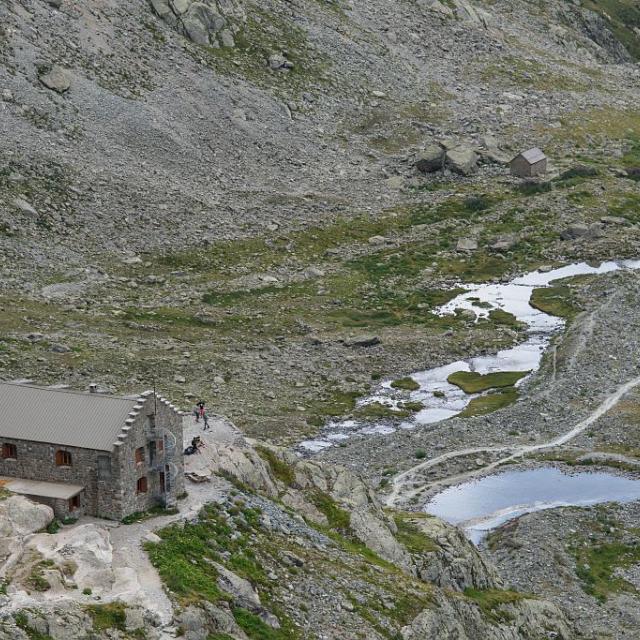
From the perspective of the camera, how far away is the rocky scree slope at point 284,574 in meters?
58.6

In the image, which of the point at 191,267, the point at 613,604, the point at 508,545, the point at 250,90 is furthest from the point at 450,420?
the point at 250,90

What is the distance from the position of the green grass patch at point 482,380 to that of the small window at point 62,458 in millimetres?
64416

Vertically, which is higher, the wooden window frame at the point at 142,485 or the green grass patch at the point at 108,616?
the wooden window frame at the point at 142,485

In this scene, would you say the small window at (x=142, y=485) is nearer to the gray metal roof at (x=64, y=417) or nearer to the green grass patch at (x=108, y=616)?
the gray metal roof at (x=64, y=417)

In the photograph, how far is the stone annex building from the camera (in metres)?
67.1

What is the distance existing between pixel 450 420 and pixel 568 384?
1351cm

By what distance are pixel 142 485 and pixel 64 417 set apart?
5.16 m

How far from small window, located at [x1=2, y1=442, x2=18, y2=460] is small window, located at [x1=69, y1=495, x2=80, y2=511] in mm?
4352

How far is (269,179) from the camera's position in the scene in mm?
171750

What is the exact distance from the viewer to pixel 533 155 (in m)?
184

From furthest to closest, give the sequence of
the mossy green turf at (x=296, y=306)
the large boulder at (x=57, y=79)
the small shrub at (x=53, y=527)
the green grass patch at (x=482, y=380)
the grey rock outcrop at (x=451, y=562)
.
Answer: the large boulder at (x=57, y=79), the green grass patch at (x=482, y=380), the mossy green turf at (x=296, y=306), the grey rock outcrop at (x=451, y=562), the small shrub at (x=53, y=527)

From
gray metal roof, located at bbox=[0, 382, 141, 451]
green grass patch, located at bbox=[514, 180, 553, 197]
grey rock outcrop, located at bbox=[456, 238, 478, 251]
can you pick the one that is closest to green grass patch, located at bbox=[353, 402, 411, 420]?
grey rock outcrop, located at bbox=[456, 238, 478, 251]

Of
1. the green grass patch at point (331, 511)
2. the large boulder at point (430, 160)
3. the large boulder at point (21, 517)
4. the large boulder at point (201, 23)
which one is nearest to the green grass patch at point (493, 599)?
the green grass patch at point (331, 511)

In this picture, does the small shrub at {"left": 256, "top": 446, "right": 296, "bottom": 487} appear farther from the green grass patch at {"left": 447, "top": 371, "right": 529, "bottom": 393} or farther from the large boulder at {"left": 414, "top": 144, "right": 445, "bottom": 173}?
the large boulder at {"left": 414, "top": 144, "right": 445, "bottom": 173}
